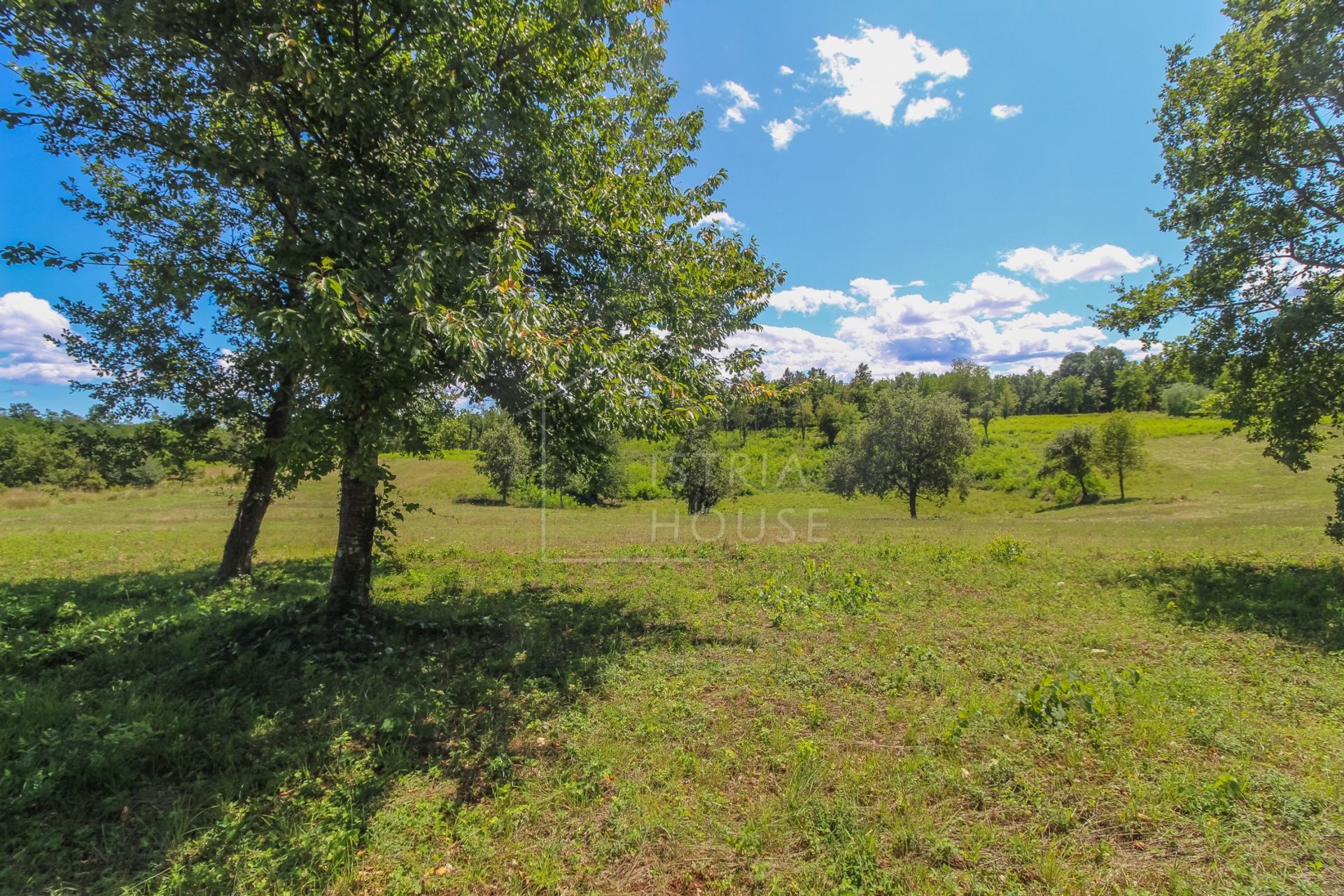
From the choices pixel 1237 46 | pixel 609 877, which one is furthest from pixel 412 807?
pixel 1237 46

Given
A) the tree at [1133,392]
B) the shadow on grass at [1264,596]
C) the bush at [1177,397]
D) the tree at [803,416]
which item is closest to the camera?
the shadow on grass at [1264,596]

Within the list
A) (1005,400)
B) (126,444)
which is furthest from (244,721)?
(1005,400)

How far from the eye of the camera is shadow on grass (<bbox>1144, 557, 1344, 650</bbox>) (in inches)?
291

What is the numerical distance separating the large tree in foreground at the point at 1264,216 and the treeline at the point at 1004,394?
132 ft

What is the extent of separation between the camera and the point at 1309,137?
9.82 metres

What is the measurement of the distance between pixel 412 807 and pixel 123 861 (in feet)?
5.25

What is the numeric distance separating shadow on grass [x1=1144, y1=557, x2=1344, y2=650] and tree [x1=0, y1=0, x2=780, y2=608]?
8.95 meters

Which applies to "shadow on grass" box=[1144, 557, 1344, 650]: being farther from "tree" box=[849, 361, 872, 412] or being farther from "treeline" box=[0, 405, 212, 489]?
"tree" box=[849, 361, 872, 412]

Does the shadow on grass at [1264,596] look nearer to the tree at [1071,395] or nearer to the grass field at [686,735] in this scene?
the grass field at [686,735]

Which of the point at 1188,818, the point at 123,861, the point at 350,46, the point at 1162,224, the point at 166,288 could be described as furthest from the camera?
the point at 1162,224

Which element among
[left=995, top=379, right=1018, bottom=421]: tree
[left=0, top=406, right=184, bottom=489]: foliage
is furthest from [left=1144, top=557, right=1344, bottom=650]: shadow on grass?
[left=995, top=379, right=1018, bottom=421]: tree

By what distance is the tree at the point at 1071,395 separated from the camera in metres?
95.5

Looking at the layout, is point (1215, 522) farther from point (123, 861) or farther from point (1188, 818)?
point (123, 861)

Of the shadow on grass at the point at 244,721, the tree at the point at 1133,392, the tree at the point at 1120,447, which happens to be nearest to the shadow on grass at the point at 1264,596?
the shadow on grass at the point at 244,721
